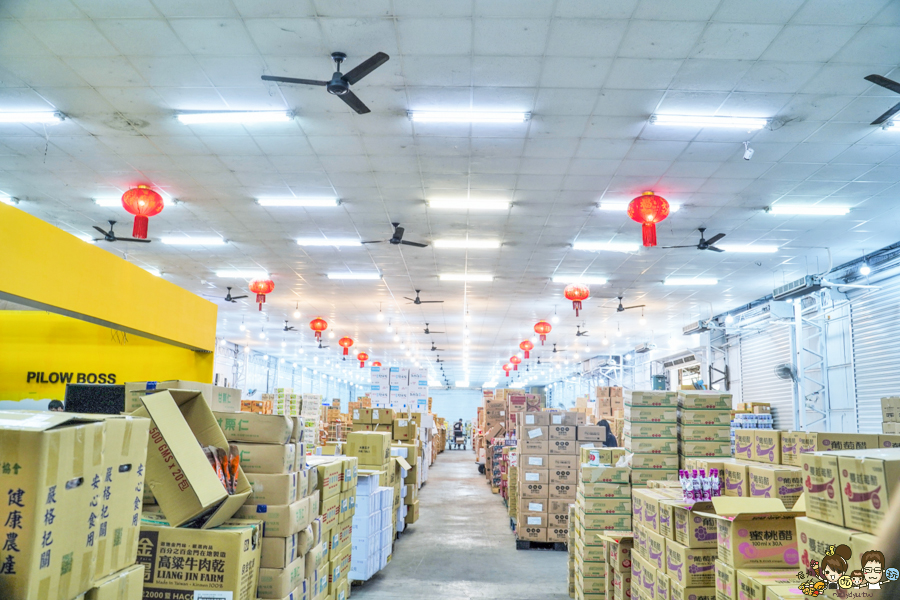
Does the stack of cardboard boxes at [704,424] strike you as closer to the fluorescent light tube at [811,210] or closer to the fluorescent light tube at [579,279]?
the fluorescent light tube at [811,210]

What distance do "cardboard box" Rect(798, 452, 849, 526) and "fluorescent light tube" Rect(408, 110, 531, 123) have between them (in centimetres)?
464

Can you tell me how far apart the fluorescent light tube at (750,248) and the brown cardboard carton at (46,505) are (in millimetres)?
10695

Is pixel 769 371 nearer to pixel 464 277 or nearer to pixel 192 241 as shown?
pixel 464 277

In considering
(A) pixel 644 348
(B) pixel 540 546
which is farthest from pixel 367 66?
(A) pixel 644 348

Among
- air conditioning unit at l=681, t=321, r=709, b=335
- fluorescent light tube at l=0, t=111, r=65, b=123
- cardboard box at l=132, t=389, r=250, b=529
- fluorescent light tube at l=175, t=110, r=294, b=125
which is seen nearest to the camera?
cardboard box at l=132, t=389, r=250, b=529

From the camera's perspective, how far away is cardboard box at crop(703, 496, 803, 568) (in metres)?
3.00

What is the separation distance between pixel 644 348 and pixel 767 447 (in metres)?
18.9

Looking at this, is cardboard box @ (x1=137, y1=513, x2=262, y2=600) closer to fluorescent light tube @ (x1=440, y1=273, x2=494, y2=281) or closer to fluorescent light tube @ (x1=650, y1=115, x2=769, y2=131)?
fluorescent light tube @ (x1=650, y1=115, x2=769, y2=131)

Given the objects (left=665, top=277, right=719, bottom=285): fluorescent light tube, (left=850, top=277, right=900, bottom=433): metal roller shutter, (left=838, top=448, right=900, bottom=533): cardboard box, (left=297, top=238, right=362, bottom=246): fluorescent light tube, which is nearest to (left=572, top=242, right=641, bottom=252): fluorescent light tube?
(left=665, top=277, right=719, bottom=285): fluorescent light tube

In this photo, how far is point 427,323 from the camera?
19.6 meters

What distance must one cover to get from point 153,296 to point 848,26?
22.0ft

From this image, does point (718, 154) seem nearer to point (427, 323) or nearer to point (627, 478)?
point (627, 478)

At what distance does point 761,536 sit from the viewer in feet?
9.96

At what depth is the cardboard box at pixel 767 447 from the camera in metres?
4.11
